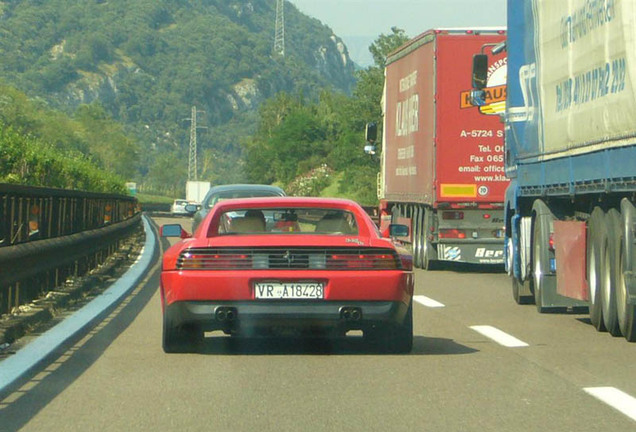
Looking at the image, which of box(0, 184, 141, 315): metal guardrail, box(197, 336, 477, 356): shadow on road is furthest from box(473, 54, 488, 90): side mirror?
box(197, 336, 477, 356): shadow on road

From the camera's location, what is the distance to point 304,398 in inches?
328

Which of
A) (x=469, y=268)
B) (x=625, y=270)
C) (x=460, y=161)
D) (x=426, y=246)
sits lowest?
(x=469, y=268)

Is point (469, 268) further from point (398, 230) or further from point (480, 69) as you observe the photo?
point (398, 230)

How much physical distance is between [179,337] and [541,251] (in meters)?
5.19

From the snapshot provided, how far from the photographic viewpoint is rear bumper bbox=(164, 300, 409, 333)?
10203mm

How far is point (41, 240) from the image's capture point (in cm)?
1359

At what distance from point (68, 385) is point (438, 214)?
15.2 metres

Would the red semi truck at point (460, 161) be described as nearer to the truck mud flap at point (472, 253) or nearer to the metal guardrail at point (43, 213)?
the truck mud flap at point (472, 253)

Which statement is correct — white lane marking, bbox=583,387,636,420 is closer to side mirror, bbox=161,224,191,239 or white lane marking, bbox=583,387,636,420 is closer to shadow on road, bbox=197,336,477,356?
shadow on road, bbox=197,336,477,356

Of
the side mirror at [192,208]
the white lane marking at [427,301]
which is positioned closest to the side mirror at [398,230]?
the white lane marking at [427,301]

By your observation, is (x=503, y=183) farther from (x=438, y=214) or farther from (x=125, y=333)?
(x=125, y=333)

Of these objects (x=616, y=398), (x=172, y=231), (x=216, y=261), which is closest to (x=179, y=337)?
(x=216, y=261)

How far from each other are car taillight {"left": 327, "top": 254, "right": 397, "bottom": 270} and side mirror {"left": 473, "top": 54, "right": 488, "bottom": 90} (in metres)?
7.82

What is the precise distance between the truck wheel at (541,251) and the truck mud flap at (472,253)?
26.2 feet
